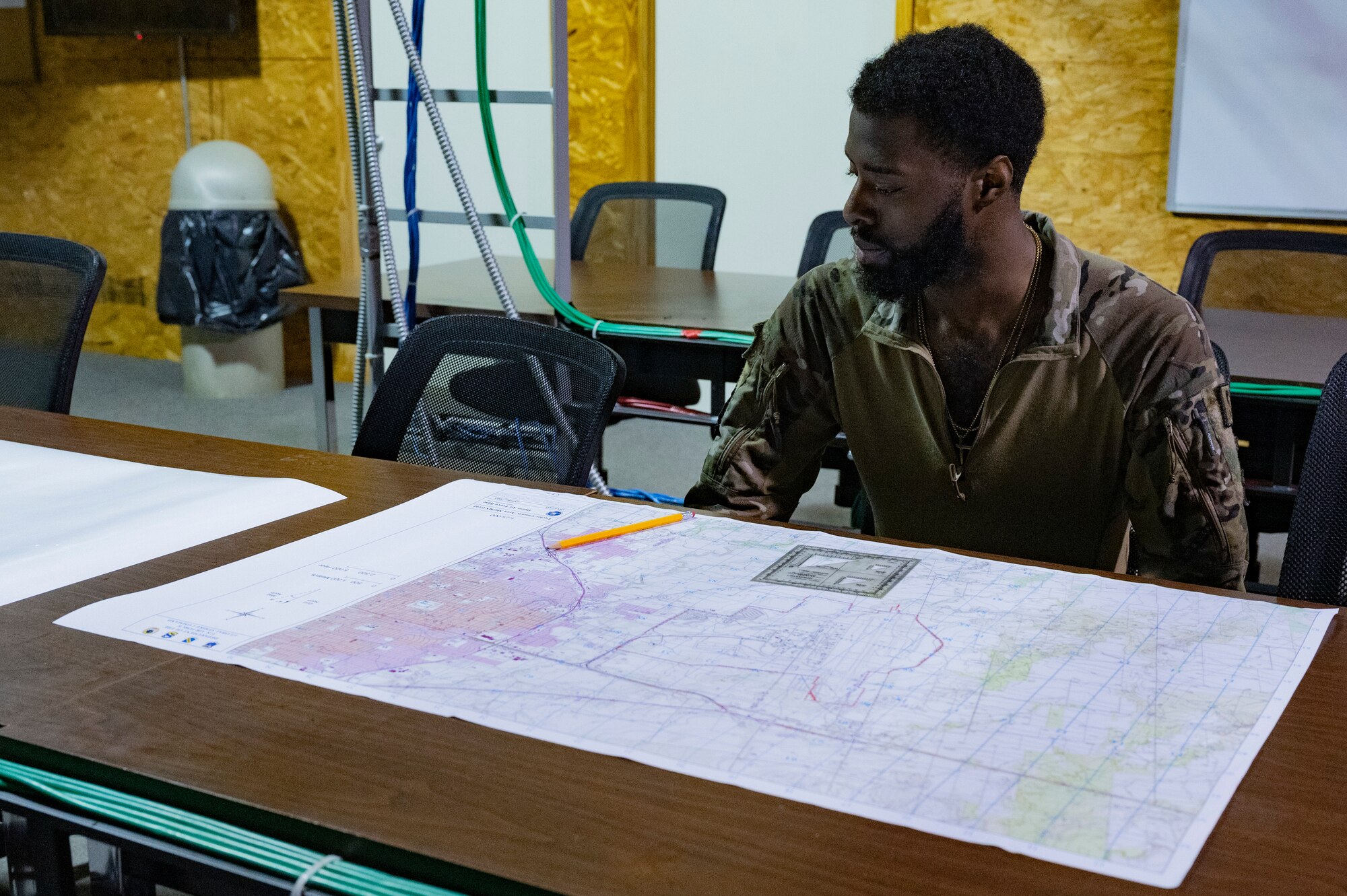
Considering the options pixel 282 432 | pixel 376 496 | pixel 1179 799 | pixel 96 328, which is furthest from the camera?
pixel 96 328

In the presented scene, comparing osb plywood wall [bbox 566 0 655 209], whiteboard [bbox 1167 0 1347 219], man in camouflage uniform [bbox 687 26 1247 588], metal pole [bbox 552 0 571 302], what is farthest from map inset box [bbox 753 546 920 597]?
osb plywood wall [bbox 566 0 655 209]

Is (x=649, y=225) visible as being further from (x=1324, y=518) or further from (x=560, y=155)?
(x=1324, y=518)

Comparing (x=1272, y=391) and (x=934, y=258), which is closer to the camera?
(x=934, y=258)

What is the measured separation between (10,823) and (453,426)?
83cm

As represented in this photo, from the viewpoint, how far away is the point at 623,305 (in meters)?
2.70

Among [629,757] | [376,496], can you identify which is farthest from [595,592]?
[376,496]

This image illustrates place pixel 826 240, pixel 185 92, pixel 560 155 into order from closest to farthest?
1. pixel 560 155
2. pixel 826 240
3. pixel 185 92

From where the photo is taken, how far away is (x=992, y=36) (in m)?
1.42

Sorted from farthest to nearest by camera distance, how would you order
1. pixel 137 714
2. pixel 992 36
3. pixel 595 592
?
pixel 992 36 < pixel 595 592 < pixel 137 714

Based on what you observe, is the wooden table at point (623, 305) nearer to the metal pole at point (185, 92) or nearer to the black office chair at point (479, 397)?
the black office chair at point (479, 397)

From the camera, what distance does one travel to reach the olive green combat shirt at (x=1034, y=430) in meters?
1.30

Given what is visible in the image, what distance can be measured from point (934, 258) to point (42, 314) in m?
1.32

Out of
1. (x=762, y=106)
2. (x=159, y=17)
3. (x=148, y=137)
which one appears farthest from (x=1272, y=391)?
(x=148, y=137)

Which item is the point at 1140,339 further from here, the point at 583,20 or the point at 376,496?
the point at 583,20
